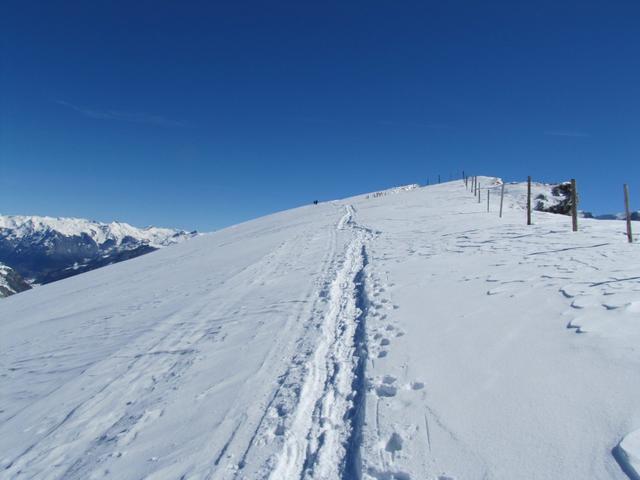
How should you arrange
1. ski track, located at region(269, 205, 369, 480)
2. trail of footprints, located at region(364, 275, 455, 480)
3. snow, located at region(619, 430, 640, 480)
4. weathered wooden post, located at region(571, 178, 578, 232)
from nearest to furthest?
snow, located at region(619, 430, 640, 480) → trail of footprints, located at region(364, 275, 455, 480) → ski track, located at region(269, 205, 369, 480) → weathered wooden post, located at region(571, 178, 578, 232)

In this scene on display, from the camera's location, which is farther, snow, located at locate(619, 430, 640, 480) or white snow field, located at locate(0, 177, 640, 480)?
white snow field, located at locate(0, 177, 640, 480)

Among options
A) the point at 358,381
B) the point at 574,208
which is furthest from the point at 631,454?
the point at 574,208

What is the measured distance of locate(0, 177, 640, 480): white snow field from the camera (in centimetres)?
387

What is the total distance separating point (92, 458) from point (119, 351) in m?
3.77

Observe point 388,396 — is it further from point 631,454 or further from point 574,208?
point 574,208

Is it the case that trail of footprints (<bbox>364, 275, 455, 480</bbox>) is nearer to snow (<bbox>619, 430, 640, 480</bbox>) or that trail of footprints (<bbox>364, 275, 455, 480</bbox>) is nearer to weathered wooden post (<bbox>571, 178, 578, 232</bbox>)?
snow (<bbox>619, 430, 640, 480</bbox>)

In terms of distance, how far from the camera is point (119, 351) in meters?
8.09

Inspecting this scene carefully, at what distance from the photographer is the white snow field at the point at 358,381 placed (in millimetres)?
3873

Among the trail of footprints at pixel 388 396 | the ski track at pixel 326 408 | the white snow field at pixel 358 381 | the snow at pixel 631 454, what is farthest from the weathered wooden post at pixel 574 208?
the snow at pixel 631 454

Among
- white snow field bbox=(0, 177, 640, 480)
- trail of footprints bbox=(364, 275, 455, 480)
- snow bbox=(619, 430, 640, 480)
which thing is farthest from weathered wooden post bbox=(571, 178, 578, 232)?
snow bbox=(619, 430, 640, 480)

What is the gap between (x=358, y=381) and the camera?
5434mm

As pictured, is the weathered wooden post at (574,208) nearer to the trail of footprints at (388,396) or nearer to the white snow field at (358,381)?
the white snow field at (358,381)

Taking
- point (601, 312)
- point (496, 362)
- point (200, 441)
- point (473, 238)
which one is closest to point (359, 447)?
point (200, 441)

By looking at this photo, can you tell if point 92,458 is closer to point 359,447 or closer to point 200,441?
point 200,441
